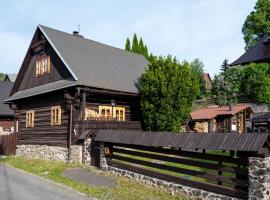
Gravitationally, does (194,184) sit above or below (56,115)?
below

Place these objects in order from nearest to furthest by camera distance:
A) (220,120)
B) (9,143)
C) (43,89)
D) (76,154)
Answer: (76,154)
(43,89)
(9,143)
(220,120)

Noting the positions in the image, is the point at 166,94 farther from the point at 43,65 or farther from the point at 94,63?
the point at 43,65

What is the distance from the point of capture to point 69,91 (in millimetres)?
19812

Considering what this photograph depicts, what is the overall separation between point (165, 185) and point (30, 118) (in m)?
14.3

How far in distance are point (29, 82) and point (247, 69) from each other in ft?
72.6

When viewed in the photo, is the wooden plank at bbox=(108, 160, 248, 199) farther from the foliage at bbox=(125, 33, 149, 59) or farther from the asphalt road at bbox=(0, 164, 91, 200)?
the foliage at bbox=(125, 33, 149, 59)

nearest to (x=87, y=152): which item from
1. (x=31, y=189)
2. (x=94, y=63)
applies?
(x=31, y=189)

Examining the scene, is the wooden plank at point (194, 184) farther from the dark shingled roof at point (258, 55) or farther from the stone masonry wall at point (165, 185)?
the dark shingled roof at point (258, 55)

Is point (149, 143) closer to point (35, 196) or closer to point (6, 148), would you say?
point (35, 196)

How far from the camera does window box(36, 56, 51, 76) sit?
22803 mm

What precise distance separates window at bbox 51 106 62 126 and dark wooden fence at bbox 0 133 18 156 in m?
5.30

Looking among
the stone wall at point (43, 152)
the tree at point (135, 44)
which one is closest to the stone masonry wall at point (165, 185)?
the stone wall at point (43, 152)

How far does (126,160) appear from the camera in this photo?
15.3 m

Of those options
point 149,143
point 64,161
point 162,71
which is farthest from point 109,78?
point 149,143
